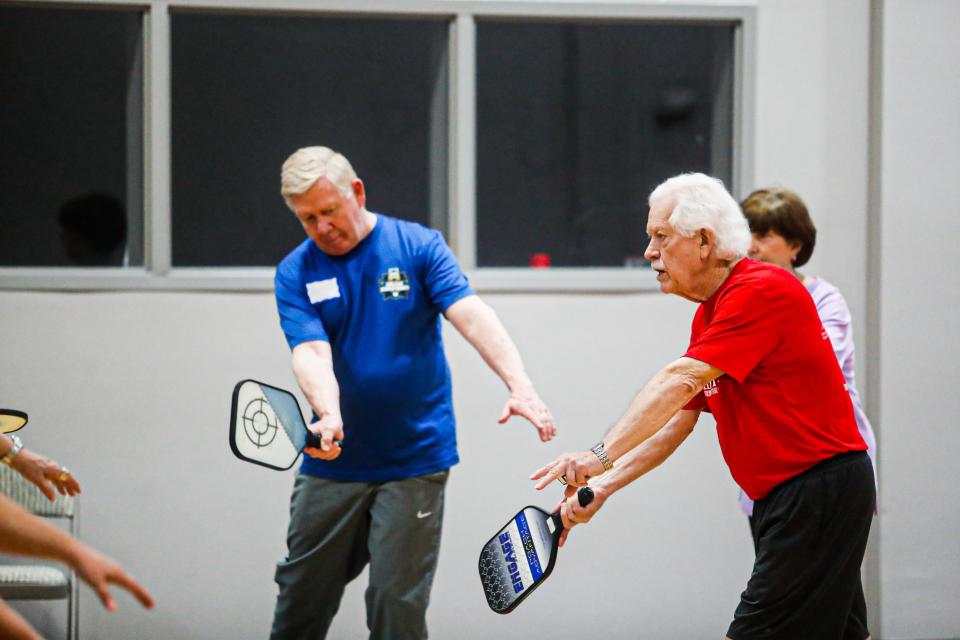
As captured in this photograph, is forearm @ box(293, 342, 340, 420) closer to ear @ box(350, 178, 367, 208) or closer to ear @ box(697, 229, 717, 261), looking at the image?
ear @ box(350, 178, 367, 208)

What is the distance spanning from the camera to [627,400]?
4.59 metres

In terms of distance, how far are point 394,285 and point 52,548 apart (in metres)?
1.59

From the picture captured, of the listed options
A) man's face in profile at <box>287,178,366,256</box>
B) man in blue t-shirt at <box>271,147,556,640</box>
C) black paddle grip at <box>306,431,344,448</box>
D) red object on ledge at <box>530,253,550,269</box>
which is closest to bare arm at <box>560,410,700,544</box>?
man in blue t-shirt at <box>271,147,556,640</box>

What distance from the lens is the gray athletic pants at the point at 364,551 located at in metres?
3.13

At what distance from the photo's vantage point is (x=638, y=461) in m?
2.79

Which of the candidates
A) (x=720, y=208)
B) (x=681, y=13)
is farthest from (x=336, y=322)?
(x=681, y=13)

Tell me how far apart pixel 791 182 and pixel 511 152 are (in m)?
1.21

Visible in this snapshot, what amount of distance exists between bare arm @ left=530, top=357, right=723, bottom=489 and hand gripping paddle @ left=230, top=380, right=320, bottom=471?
0.68m

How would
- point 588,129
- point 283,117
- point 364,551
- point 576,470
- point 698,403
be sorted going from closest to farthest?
point 576,470
point 698,403
point 364,551
point 283,117
point 588,129

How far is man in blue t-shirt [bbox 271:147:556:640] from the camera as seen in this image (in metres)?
3.13

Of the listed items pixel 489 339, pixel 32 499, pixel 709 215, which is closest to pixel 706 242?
pixel 709 215

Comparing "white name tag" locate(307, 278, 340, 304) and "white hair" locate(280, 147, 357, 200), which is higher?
"white hair" locate(280, 147, 357, 200)

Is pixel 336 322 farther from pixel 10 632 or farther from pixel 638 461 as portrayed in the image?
pixel 10 632

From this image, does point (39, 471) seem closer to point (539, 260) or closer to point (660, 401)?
point (660, 401)
